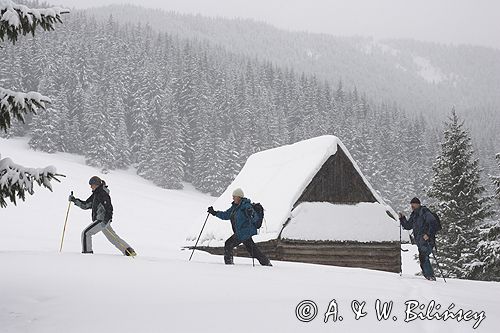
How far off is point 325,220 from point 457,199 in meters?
8.96

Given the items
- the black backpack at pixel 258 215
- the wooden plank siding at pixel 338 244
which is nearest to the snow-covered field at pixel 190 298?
the black backpack at pixel 258 215

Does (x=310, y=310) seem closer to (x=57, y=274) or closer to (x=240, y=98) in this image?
(x=57, y=274)

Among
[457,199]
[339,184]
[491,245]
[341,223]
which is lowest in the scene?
[341,223]

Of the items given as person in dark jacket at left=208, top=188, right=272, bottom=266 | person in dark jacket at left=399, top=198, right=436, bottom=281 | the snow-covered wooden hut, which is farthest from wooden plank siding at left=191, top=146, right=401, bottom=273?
person in dark jacket at left=208, top=188, right=272, bottom=266

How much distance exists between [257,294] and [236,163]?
6240 centimetres

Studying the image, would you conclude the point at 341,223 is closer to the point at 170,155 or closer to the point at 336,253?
the point at 336,253

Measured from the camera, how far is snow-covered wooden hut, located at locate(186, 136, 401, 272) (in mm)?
18344

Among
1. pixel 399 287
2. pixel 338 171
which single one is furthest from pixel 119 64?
pixel 399 287

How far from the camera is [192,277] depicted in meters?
7.55

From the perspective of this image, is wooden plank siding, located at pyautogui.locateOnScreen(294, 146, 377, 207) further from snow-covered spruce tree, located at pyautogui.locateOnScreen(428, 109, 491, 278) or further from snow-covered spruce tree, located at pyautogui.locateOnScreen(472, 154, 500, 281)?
snow-covered spruce tree, located at pyautogui.locateOnScreen(428, 109, 491, 278)

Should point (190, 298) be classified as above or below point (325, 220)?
above

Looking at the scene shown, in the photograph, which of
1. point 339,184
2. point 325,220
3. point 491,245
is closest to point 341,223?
point 325,220

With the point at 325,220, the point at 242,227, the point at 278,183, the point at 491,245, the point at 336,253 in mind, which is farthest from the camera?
the point at 278,183

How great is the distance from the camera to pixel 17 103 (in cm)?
532
